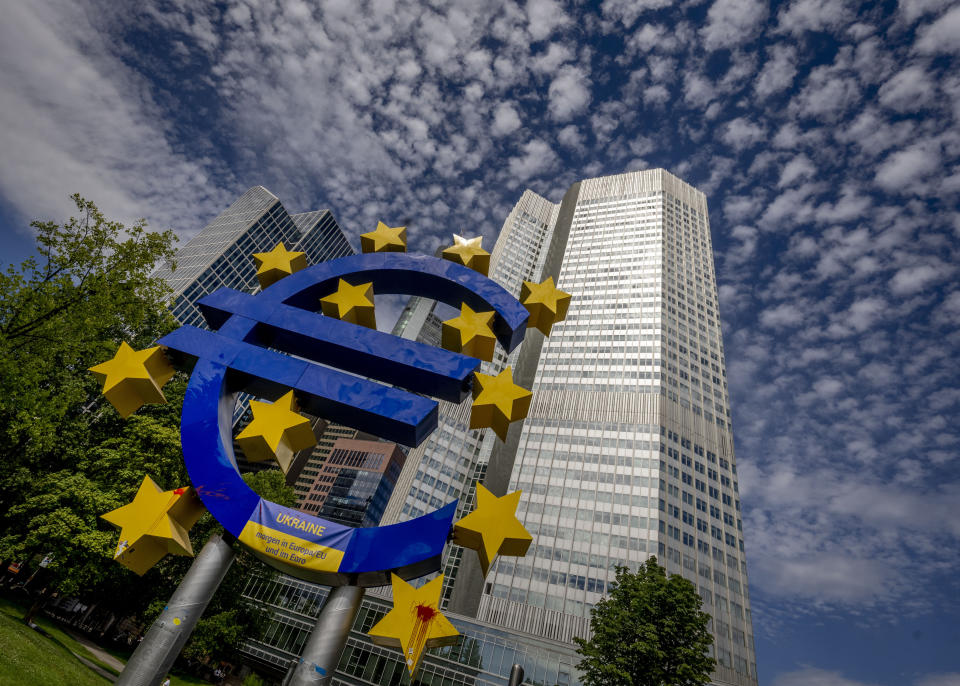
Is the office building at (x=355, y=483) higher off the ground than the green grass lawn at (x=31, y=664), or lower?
higher

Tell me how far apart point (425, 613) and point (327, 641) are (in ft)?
5.14

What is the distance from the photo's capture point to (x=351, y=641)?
1506 inches

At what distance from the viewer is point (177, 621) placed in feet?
23.2

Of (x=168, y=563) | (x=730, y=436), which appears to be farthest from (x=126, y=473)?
(x=730, y=436)

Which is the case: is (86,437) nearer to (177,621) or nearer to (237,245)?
(177,621)

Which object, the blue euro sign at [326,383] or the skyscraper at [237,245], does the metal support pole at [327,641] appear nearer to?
the blue euro sign at [326,383]

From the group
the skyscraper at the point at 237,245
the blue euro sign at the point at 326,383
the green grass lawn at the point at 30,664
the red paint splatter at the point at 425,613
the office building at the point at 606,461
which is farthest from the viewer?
the skyscraper at the point at 237,245

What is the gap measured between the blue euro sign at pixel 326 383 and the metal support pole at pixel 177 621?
89 cm

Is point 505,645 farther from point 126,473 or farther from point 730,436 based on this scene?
point 730,436

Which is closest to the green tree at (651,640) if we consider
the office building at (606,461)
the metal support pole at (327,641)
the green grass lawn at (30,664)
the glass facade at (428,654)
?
the metal support pole at (327,641)

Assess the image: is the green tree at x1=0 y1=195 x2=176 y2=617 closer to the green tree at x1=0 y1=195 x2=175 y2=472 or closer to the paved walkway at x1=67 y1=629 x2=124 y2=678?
the green tree at x1=0 y1=195 x2=175 y2=472

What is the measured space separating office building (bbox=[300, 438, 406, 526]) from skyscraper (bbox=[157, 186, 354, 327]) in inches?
1998

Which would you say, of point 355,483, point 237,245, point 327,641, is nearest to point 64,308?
point 327,641

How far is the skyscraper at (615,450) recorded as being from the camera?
48.9 m
